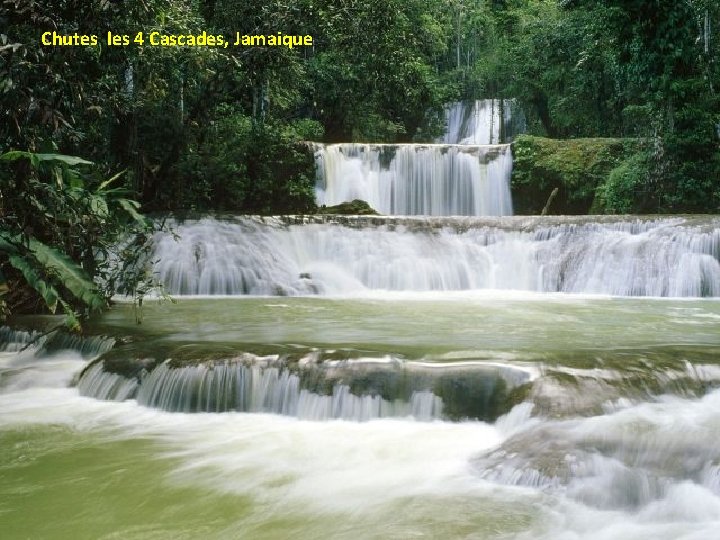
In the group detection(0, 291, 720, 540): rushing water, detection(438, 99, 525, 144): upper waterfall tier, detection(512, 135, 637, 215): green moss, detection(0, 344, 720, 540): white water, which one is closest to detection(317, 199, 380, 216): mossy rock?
detection(512, 135, 637, 215): green moss

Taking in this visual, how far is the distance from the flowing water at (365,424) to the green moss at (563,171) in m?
10.2

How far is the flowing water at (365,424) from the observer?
4223mm

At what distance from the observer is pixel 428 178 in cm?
2097

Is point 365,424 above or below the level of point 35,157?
below

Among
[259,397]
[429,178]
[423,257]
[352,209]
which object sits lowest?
[259,397]

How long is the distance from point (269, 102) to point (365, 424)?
17.4 metres

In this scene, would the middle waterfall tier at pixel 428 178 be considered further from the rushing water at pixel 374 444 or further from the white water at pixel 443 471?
the white water at pixel 443 471

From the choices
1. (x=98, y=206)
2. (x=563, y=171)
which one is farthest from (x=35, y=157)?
(x=563, y=171)

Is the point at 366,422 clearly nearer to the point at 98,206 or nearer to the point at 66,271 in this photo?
the point at 66,271

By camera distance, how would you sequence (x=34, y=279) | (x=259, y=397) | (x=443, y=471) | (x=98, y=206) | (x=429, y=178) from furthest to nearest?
(x=429, y=178)
(x=98, y=206)
(x=259, y=397)
(x=34, y=279)
(x=443, y=471)

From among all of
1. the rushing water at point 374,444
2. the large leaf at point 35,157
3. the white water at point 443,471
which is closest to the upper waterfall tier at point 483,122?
the rushing water at point 374,444

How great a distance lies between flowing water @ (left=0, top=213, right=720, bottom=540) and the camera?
4.22 meters

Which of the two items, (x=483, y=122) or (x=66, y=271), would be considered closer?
(x=66, y=271)

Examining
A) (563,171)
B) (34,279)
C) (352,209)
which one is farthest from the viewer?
(563,171)
